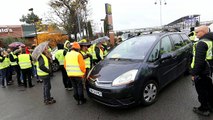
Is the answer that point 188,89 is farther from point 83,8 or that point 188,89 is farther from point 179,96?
point 83,8

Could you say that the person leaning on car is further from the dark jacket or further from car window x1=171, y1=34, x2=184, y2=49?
the dark jacket

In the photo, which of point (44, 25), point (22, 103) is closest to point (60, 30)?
point (44, 25)

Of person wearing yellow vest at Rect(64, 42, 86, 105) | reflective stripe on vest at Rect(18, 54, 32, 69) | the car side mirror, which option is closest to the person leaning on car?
the car side mirror

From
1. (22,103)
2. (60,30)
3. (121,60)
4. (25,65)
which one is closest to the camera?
(121,60)

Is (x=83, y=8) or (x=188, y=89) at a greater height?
(x=83, y=8)

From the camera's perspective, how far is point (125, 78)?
12.3ft

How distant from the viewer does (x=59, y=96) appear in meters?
5.64

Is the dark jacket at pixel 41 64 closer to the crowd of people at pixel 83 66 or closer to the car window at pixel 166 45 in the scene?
the crowd of people at pixel 83 66

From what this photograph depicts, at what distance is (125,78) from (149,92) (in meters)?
0.77

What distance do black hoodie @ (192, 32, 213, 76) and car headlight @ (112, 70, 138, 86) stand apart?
117cm

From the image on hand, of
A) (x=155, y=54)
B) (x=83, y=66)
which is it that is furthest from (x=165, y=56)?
(x=83, y=66)

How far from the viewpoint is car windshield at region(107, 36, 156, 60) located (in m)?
4.45

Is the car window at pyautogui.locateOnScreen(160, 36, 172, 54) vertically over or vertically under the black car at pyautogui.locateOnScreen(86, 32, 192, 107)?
over

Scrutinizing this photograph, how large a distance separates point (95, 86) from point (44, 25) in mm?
→ 27268
